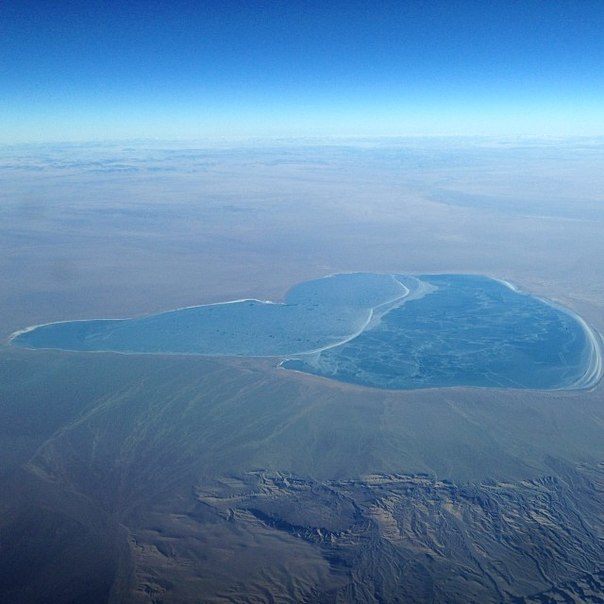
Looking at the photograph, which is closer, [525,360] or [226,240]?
[525,360]

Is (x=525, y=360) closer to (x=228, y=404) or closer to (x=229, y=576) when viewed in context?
(x=228, y=404)

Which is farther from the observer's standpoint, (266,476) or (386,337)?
(386,337)

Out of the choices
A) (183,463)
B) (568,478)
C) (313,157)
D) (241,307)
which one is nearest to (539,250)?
(241,307)

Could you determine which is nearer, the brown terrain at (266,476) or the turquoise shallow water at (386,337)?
the brown terrain at (266,476)

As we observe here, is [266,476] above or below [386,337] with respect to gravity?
below

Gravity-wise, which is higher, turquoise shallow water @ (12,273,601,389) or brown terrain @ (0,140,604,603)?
turquoise shallow water @ (12,273,601,389)

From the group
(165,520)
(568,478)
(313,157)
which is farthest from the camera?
(313,157)

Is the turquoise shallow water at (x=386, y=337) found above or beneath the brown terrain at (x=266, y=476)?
above

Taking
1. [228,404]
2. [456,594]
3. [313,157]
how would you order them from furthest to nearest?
1. [313,157]
2. [228,404]
3. [456,594]
